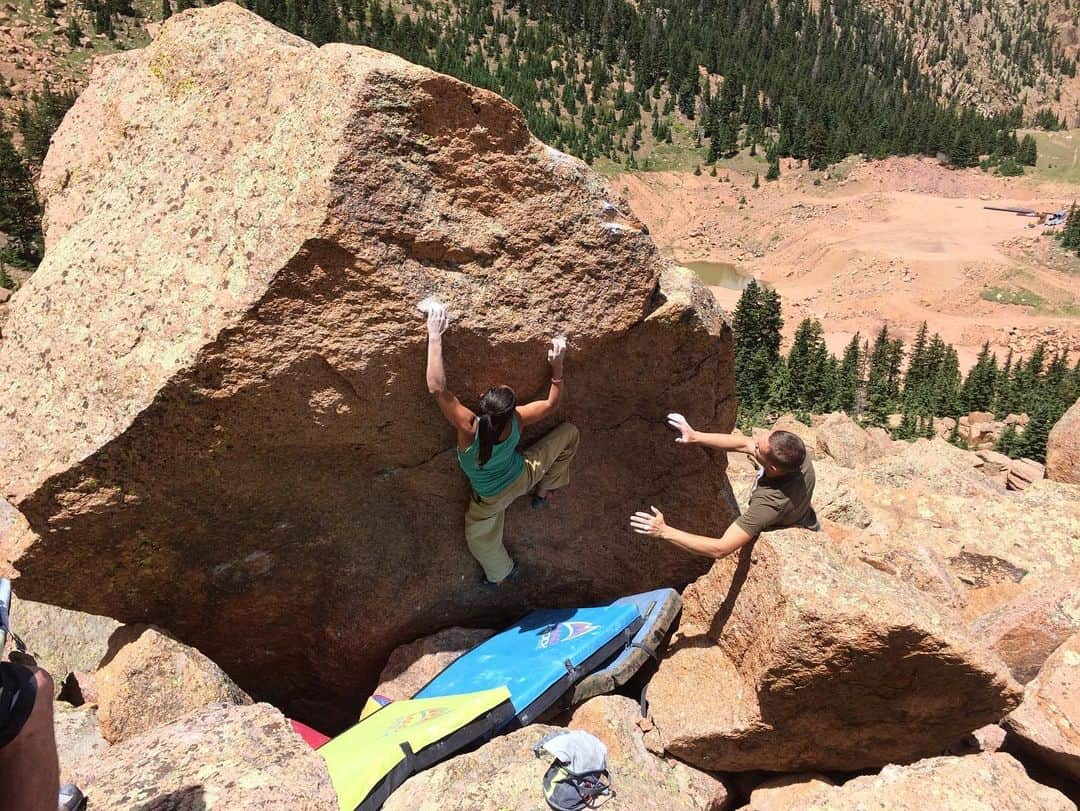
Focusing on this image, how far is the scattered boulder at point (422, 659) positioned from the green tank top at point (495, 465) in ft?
3.59

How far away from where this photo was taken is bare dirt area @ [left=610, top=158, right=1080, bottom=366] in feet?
96.8

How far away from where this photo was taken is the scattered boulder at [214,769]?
287cm

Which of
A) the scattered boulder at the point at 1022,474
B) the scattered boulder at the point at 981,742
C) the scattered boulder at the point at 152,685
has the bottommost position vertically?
the scattered boulder at the point at 1022,474

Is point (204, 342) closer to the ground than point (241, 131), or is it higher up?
closer to the ground

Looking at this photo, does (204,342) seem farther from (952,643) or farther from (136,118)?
(952,643)

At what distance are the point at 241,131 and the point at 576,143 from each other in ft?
154

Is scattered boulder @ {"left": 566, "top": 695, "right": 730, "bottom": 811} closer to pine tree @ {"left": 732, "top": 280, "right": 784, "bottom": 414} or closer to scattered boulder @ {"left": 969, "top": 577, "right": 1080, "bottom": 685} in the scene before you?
scattered boulder @ {"left": 969, "top": 577, "right": 1080, "bottom": 685}

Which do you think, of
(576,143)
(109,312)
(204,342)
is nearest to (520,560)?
(204,342)

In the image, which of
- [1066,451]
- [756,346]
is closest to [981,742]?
[1066,451]

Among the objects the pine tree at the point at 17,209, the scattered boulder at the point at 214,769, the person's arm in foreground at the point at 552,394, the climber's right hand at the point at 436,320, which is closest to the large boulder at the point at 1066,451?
the person's arm in foreground at the point at 552,394

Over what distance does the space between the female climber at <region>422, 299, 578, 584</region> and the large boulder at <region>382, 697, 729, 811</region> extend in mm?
1271

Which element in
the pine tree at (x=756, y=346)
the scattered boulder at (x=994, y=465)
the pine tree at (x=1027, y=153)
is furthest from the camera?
the pine tree at (x=1027, y=153)

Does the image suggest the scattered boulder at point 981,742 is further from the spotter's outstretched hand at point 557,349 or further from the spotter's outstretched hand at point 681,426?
the spotter's outstretched hand at point 557,349

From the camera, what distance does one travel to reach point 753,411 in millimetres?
20719
